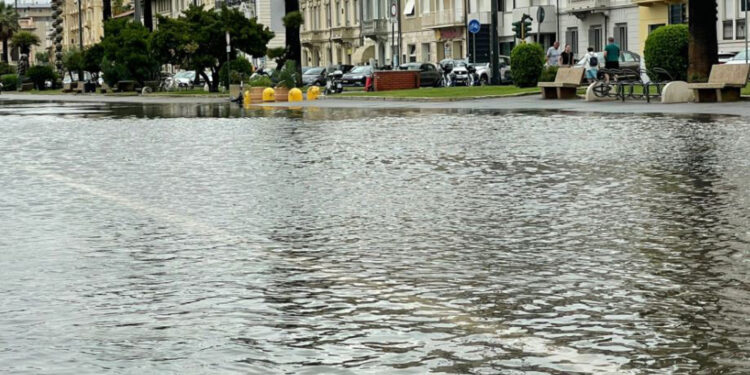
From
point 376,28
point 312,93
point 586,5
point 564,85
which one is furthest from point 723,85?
point 376,28

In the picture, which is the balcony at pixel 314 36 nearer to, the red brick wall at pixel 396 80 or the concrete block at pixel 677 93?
the red brick wall at pixel 396 80

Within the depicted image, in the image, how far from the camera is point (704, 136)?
70.6 feet

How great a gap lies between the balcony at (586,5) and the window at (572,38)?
4.65 ft

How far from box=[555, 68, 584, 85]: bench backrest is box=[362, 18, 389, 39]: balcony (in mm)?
58116

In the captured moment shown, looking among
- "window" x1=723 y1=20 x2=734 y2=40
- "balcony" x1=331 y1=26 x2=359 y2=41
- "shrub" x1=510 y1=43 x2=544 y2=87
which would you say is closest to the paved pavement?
"shrub" x1=510 y1=43 x2=544 y2=87

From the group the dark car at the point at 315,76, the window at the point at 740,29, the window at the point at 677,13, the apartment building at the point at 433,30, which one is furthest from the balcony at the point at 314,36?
the window at the point at 740,29

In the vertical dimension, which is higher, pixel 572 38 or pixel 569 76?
pixel 572 38

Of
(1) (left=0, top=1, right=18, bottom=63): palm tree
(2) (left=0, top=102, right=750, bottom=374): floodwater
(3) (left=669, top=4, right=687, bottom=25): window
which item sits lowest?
(2) (left=0, top=102, right=750, bottom=374): floodwater

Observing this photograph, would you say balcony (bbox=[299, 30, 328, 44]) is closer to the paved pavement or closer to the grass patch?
the grass patch

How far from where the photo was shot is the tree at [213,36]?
6862 centimetres

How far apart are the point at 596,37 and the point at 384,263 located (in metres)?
64.1

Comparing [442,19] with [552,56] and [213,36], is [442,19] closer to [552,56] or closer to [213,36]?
[213,36]

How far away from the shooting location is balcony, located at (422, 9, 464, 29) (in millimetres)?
86062

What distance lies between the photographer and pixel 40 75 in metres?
114
